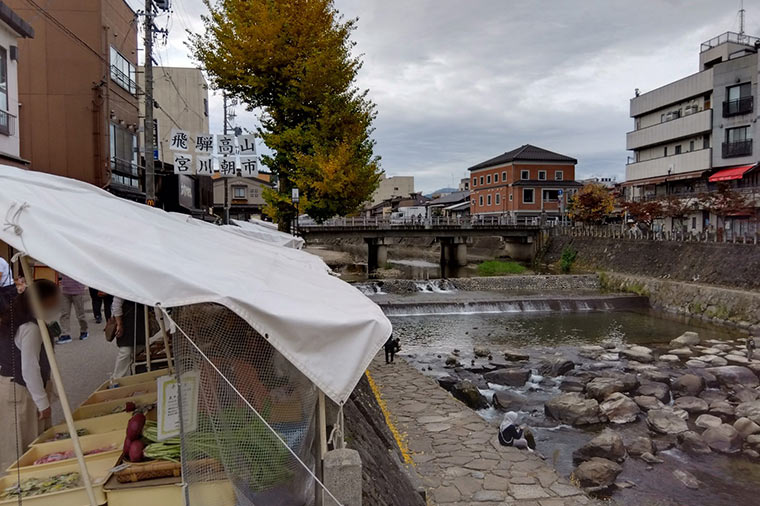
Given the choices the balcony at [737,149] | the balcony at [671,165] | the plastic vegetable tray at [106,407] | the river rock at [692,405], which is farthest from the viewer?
the balcony at [671,165]

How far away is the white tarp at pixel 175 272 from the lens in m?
2.90

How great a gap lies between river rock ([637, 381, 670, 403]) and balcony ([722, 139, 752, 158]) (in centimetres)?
2693

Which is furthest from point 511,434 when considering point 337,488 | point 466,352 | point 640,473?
point 466,352

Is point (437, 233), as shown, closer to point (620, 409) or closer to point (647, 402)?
point (647, 402)

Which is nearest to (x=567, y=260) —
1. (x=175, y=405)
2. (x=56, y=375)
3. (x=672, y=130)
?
(x=672, y=130)

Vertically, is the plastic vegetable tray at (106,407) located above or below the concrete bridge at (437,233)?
below

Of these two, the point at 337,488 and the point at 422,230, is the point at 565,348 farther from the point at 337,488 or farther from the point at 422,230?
the point at 422,230

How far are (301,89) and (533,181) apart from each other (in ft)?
146

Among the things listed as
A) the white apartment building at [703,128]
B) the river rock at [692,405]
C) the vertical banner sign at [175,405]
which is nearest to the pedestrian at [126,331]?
the vertical banner sign at [175,405]

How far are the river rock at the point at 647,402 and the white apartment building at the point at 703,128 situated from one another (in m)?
24.7

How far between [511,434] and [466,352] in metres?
9.39

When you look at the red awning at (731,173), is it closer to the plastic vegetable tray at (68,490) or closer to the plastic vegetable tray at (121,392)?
the plastic vegetable tray at (121,392)

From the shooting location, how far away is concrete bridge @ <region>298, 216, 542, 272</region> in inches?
1560

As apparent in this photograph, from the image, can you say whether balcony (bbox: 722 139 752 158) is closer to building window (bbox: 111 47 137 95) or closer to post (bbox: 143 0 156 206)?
post (bbox: 143 0 156 206)
